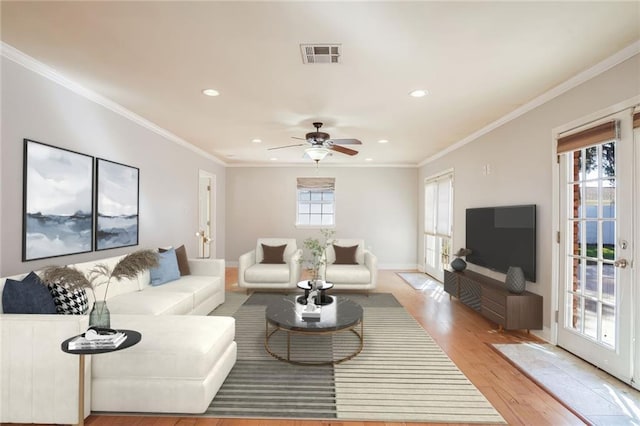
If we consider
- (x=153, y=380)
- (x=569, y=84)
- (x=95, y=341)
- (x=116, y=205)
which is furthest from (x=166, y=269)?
(x=569, y=84)

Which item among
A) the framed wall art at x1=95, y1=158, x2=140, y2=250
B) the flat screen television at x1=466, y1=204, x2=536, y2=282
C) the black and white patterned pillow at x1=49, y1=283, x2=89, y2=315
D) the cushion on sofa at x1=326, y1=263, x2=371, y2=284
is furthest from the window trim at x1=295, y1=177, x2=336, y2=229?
the black and white patterned pillow at x1=49, y1=283, x2=89, y2=315

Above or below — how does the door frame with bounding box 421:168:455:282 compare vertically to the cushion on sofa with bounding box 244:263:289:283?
above

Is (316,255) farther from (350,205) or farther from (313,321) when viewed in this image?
(350,205)

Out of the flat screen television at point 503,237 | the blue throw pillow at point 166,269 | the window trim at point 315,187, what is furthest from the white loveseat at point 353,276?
the window trim at point 315,187

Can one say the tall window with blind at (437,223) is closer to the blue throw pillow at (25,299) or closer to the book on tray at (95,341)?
the book on tray at (95,341)

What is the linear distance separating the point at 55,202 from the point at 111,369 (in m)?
1.71

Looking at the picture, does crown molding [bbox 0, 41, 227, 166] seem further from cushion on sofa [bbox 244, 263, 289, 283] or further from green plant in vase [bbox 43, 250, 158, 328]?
cushion on sofa [bbox 244, 263, 289, 283]

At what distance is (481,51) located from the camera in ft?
7.65

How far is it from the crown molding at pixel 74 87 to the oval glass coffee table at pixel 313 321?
287 centimetres

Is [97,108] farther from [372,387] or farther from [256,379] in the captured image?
[372,387]

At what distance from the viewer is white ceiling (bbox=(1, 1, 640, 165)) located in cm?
191

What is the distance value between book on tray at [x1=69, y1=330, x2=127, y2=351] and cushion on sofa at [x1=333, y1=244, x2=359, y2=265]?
3.98 metres

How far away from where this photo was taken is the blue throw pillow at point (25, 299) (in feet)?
6.66

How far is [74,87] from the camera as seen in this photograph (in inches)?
120
